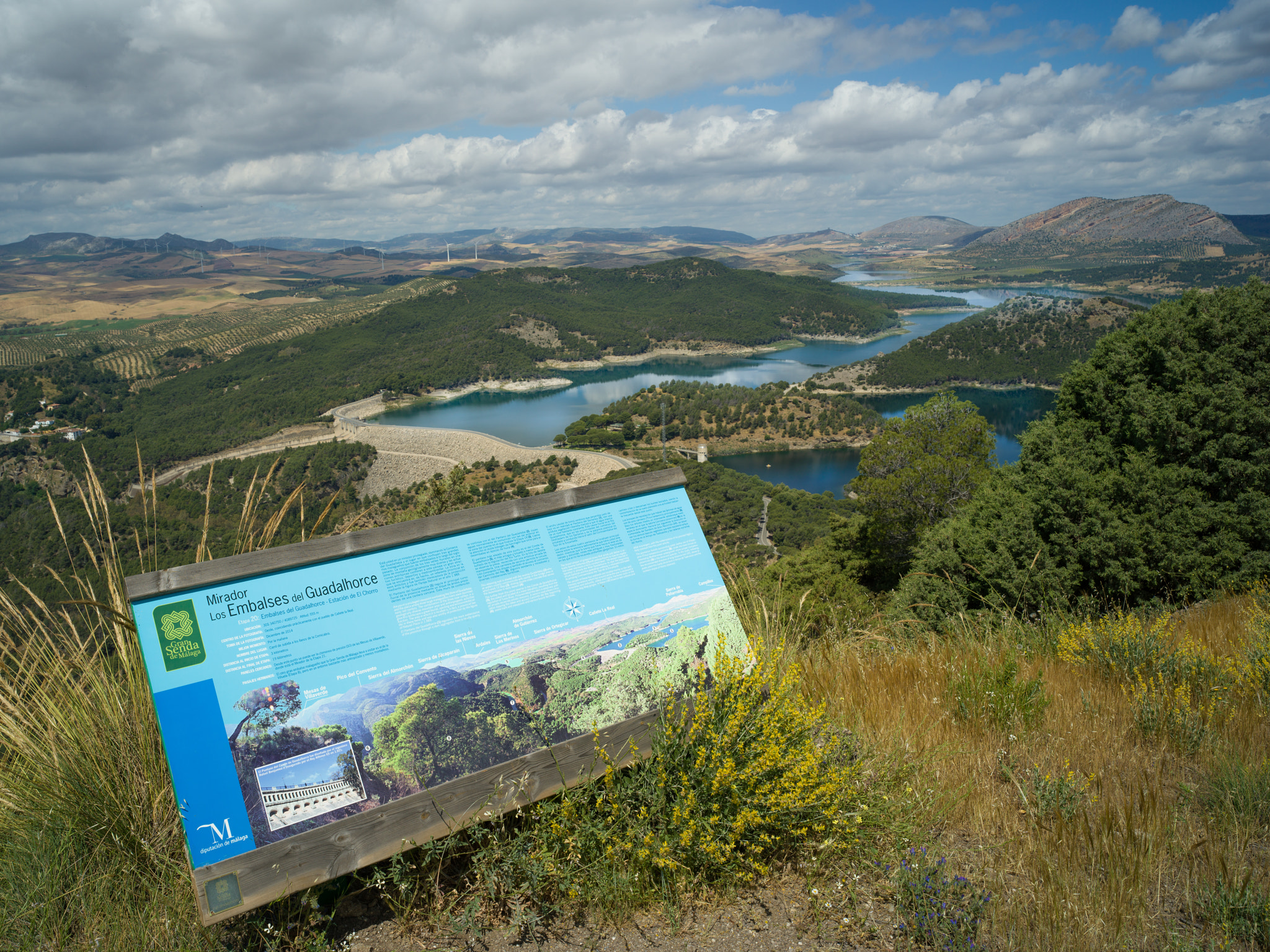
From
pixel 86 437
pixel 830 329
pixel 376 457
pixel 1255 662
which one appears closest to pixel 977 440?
pixel 1255 662

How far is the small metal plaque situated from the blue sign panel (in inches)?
2.8

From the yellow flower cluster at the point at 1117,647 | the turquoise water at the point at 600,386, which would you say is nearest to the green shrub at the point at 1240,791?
the yellow flower cluster at the point at 1117,647

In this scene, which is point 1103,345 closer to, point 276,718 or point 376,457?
point 276,718

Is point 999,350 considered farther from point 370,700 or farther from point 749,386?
point 370,700

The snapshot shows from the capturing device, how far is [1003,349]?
9344 cm

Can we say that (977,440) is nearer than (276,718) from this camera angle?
No

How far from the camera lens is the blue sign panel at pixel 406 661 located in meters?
1.96

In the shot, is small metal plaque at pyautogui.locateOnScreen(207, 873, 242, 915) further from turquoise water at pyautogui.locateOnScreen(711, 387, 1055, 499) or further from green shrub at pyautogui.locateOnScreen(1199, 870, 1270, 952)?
turquoise water at pyautogui.locateOnScreen(711, 387, 1055, 499)

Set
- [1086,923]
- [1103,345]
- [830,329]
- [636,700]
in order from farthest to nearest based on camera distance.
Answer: [830,329]
[1103,345]
[636,700]
[1086,923]

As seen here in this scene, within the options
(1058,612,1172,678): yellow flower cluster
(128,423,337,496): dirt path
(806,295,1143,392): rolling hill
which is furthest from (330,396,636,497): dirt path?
(1058,612,1172,678): yellow flower cluster

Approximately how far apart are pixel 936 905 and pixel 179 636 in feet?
7.53

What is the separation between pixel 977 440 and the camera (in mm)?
20047

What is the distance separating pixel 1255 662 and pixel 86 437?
90587 millimetres

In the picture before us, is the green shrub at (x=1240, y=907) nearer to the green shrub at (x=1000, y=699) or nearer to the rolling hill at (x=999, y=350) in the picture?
the green shrub at (x=1000, y=699)
